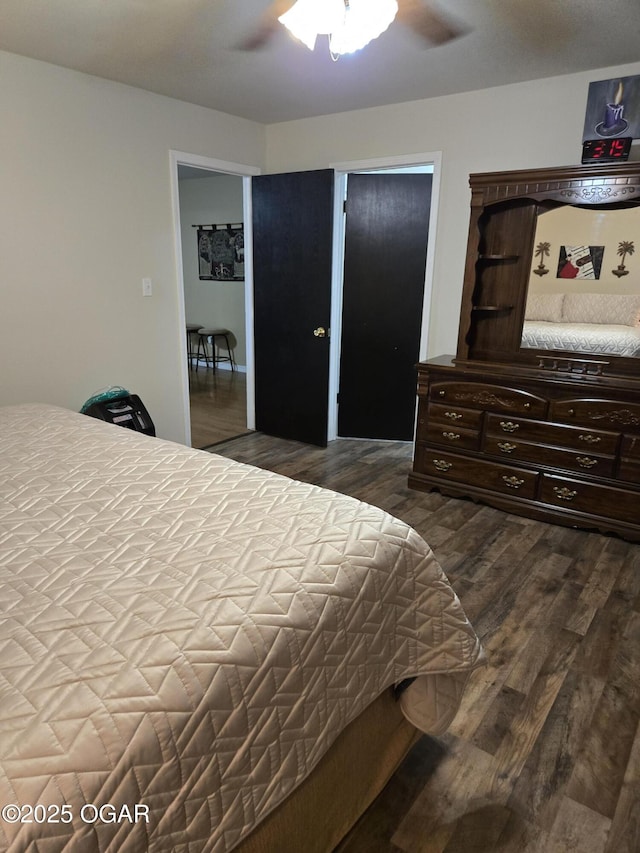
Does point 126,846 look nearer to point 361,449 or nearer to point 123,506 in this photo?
point 123,506

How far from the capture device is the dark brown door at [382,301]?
13.3 ft

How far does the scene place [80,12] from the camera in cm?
226

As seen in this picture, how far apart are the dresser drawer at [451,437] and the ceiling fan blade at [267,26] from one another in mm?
2278

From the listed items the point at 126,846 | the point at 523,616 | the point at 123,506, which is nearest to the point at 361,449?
the point at 523,616

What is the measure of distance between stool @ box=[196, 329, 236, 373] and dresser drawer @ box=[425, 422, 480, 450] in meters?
4.40

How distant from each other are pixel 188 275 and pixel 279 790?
7.30 metres

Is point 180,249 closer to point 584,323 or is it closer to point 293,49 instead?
point 293,49

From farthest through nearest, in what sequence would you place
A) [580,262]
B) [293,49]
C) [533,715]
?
1. [580,262]
2. [293,49]
3. [533,715]

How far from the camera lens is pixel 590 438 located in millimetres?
2885

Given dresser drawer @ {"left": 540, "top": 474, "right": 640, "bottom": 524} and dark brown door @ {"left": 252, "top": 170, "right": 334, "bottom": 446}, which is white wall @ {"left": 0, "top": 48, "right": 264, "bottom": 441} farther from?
dresser drawer @ {"left": 540, "top": 474, "right": 640, "bottom": 524}

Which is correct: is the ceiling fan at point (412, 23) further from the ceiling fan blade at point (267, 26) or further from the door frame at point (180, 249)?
the door frame at point (180, 249)

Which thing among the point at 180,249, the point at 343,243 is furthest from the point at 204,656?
the point at 343,243

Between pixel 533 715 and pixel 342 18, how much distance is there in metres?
2.52

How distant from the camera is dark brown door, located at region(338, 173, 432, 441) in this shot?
159 inches
